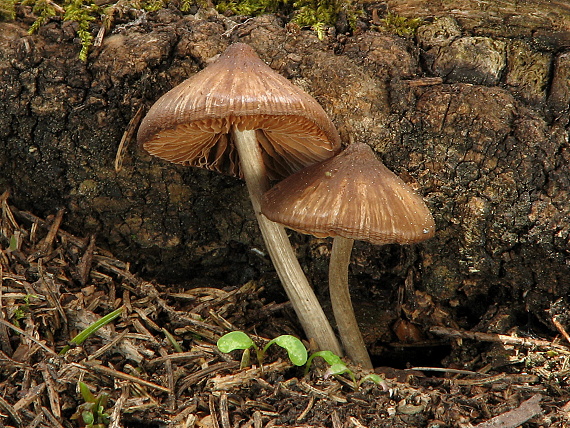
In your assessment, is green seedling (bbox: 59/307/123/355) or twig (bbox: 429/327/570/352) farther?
twig (bbox: 429/327/570/352)

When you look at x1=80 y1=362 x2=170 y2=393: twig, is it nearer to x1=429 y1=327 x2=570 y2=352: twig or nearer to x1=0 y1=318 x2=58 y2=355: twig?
x1=0 y1=318 x2=58 y2=355: twig

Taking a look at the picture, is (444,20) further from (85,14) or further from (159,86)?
(85,14)

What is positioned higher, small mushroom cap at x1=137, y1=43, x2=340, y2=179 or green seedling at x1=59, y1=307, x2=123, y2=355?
small mushroom cap at x1=137, y1=43, x2=340, y2=179

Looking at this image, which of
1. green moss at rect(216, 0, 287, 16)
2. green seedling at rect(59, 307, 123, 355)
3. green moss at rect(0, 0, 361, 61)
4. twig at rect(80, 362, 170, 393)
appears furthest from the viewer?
green moss at rect(216, 0, 287, 16)

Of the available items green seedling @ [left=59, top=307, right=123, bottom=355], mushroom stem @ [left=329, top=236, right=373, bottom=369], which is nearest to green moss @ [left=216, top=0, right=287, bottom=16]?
mushroom stem @ [left=329, top=236, right=373, bottom=369]

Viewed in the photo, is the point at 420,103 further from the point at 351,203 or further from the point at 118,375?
the point at 118,375
